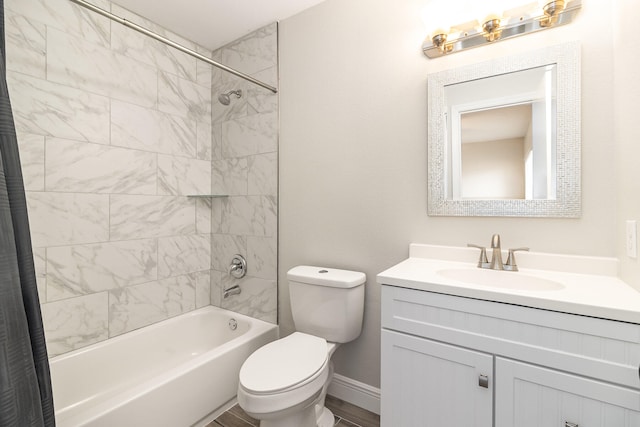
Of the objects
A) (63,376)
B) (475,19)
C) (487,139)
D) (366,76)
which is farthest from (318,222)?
(63,376)

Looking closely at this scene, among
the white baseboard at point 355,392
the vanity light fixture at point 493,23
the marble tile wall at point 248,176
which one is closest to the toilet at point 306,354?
the white baseboard at point 355,392

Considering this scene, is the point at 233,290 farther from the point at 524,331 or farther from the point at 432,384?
the point at 524,331

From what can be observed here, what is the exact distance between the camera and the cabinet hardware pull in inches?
38.0

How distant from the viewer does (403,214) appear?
157cm

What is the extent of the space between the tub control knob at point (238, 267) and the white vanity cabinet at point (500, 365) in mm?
1303

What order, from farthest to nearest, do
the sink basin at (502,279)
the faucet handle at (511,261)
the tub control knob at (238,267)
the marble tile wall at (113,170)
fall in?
the tub control knob at (238,267)
the marble tile wall at (113,170)
the faucet handle at (511,261)
the sink basin at (502,279)

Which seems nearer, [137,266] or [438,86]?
[438,86]

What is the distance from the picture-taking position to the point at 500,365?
0.95m

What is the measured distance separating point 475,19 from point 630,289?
129 cm

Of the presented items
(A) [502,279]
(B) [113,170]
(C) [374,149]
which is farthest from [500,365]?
(B) [113,170]

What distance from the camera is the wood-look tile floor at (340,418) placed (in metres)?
1.58

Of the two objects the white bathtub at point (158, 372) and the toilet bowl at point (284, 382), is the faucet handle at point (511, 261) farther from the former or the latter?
the white bathtub at point (158, 372)

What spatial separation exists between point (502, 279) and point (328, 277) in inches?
32.4

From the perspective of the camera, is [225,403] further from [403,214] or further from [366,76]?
[366,76]
